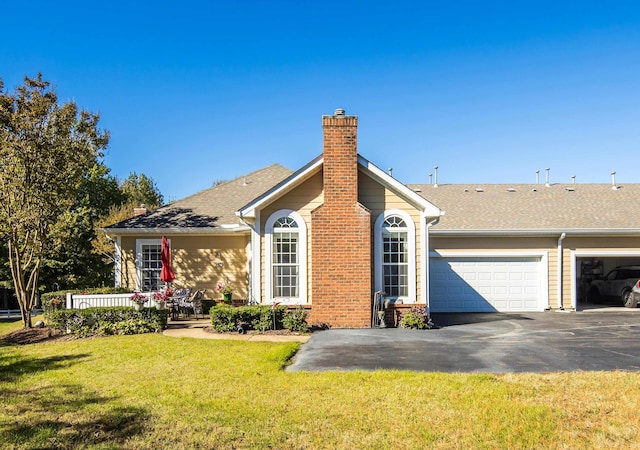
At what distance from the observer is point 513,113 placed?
1983 centimetres

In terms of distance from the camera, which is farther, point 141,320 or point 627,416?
point 141,320

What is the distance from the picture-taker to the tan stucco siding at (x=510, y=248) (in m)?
18.8

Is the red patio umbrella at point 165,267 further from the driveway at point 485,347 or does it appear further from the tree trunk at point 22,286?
the driveway at point 485,347

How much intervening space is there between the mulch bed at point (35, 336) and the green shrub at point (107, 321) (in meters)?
0.21

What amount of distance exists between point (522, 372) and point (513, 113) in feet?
45.8

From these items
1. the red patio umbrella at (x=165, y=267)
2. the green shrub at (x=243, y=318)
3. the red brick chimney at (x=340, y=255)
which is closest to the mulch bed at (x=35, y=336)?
the red patio umbrella at (x=165, y=267)

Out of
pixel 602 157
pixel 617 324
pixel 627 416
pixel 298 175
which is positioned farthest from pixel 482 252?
pixel 627 416

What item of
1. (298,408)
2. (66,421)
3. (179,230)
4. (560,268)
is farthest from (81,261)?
(298,408)

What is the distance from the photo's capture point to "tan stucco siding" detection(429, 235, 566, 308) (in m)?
18.8

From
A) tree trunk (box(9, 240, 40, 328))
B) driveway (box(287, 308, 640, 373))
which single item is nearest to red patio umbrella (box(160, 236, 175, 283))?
tree trunk (box(9, 240, 40, 328))

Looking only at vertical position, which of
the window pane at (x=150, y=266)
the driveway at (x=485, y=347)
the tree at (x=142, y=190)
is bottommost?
the driveway at (x=485, y=347)

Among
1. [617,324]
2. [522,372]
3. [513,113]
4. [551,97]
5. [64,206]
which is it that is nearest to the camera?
[522,372]

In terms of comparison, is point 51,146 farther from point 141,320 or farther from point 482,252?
point 482,252

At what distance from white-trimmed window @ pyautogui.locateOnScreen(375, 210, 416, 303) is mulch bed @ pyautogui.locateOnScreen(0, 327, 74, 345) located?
28.0 ft
